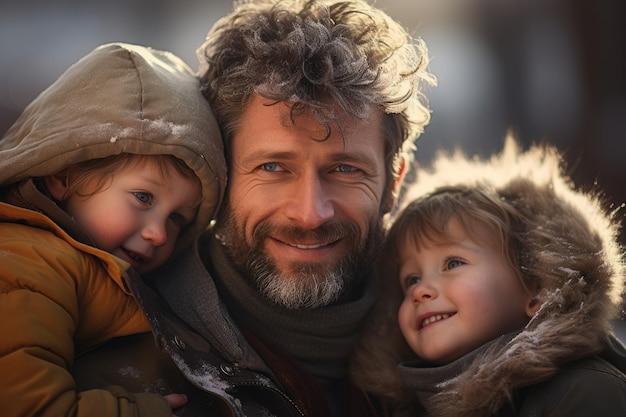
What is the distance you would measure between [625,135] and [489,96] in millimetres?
2901

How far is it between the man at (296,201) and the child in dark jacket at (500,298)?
18cm

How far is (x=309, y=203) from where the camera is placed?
2373 mm

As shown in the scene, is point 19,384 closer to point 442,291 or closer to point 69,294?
point 69,294

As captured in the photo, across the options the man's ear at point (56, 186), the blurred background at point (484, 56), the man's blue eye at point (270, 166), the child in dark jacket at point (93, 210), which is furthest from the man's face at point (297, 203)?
the blurred background at point (484, 56)

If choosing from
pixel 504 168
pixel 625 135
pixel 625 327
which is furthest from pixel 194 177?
pixel 625 135

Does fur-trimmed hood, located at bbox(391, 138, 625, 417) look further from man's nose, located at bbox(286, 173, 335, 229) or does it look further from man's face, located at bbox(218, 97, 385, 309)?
man's nose, located at bbox(286, 173, 335, 229)

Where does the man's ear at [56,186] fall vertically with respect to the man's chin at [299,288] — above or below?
below

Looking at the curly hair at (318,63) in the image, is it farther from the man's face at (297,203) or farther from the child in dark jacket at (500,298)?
the child in dark jacket at (500,298)

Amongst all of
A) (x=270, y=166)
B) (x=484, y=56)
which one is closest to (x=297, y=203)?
(x=270, y=166)

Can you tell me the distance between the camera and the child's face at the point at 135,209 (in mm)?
2197

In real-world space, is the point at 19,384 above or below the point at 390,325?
below

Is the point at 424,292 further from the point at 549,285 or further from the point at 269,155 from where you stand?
the point at 269,155

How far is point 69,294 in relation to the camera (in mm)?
1867

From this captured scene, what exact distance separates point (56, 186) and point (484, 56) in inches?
360
